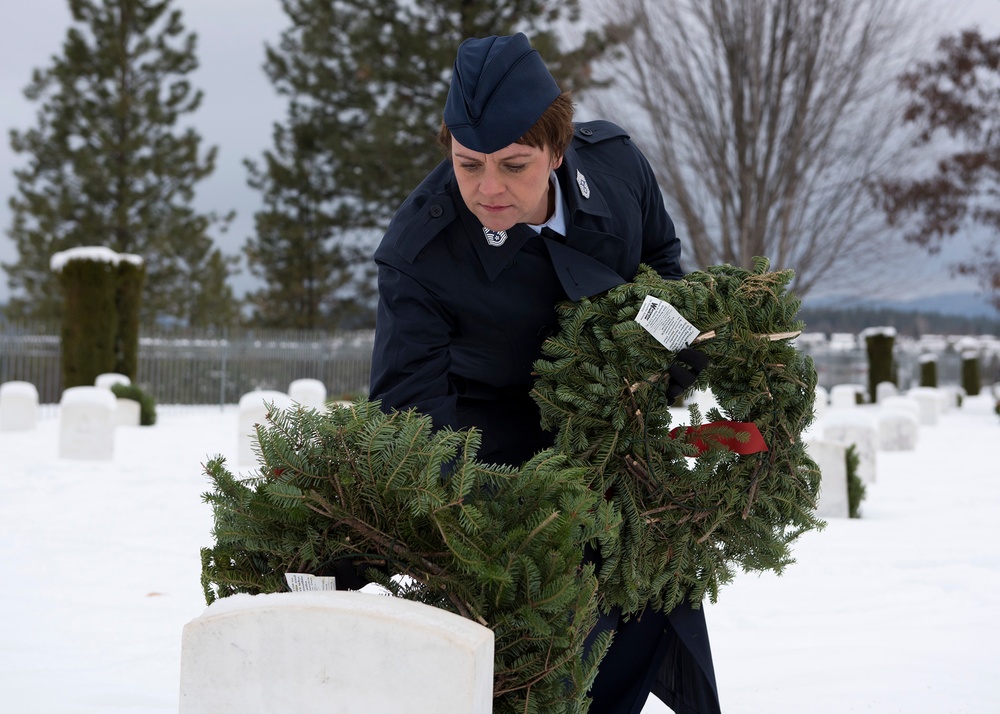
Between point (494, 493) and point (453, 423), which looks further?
point (453, 423)

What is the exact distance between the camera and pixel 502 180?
2.15 m

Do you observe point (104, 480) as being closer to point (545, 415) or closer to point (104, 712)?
point (104, 712)

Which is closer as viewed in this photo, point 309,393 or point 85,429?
point 85,429

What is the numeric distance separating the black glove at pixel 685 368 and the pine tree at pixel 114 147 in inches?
992

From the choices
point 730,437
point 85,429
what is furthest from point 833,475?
point 85,429

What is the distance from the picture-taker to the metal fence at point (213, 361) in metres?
18.5

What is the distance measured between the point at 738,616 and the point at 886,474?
620 cm

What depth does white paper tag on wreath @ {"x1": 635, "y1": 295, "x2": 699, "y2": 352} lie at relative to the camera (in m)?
2.21

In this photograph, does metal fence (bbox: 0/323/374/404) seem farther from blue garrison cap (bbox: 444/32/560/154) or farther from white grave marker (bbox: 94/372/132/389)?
blue garrison cap (bbox: 444/32/560/154)

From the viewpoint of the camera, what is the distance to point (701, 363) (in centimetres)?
232

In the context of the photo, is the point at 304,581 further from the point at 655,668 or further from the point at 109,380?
the point at 109,380

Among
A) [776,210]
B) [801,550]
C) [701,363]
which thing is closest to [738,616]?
[801,550]

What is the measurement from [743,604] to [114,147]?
78.5 ft

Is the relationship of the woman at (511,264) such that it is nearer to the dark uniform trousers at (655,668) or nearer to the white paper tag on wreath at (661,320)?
the dark uniform trousers at (655,668)
